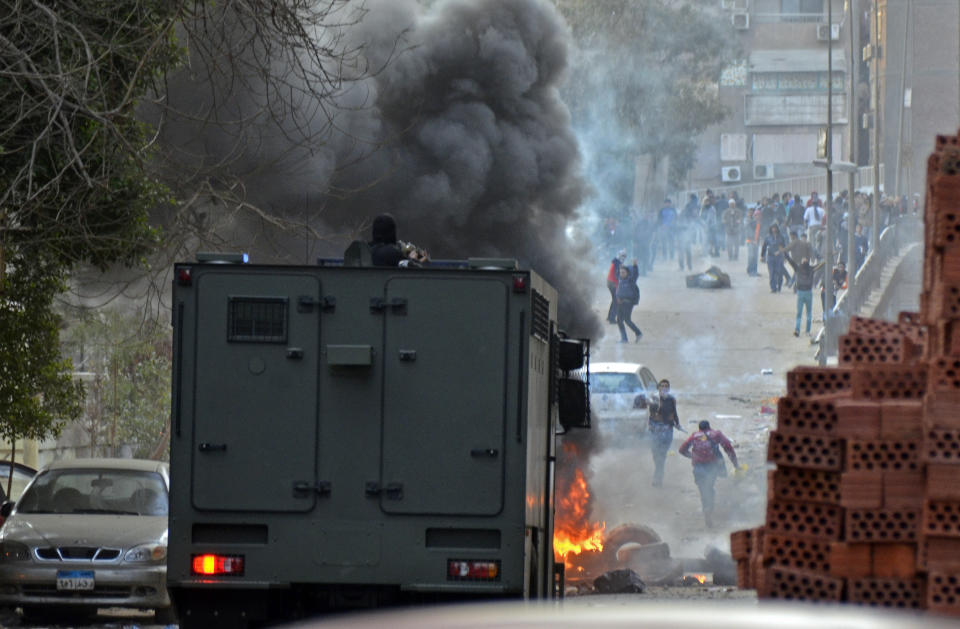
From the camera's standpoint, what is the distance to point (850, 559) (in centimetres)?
668

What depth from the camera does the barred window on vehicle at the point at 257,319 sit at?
25.2 feet

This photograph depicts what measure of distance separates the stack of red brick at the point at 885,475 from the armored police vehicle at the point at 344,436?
130 centimetres

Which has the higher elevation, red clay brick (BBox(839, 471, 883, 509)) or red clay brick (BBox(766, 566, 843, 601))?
red clay brick (BBox(839, 471, 883, 509))

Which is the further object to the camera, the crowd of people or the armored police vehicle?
the crowd of people

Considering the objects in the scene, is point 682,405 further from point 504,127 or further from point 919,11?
point 919,11

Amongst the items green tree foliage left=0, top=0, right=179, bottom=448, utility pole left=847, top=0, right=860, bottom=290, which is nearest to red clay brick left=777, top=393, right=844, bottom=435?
green tree foliage left=0, top=0, right=179, bottom=448

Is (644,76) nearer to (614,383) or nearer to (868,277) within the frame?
(868,277)

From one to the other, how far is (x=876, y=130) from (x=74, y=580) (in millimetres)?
28783

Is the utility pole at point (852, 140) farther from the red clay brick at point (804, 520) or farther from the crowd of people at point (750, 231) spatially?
the red clay brick at point (804, 520)

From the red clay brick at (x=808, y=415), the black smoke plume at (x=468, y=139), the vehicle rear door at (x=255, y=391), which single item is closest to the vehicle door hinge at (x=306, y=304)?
the vehicle rear door at (x=255, y=391)

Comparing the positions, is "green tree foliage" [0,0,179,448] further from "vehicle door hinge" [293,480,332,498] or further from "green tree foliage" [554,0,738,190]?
"green tree foliage" [554,0,738,190]

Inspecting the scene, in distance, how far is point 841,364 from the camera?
7.61 meters

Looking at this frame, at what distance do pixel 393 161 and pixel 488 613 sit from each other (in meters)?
20.5

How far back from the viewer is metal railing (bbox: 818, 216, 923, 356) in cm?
3103
